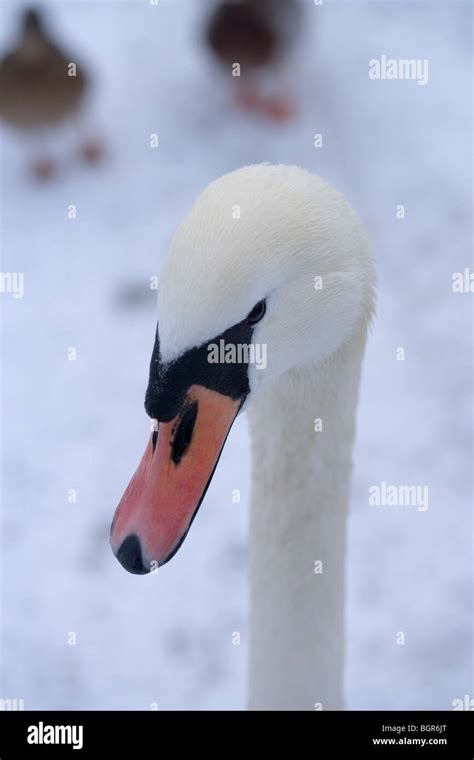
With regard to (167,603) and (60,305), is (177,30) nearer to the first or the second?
(60,305)

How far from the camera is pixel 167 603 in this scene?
3.77 metres

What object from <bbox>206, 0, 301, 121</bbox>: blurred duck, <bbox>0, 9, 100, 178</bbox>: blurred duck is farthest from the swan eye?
<bbox>206, 0, 301, 121</bbox>: blurred duck

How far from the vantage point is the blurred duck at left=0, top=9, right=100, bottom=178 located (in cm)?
494

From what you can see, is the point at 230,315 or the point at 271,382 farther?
the point at 271,382

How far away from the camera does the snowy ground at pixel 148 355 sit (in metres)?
3.66

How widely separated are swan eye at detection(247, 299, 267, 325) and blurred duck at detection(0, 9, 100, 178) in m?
3.43

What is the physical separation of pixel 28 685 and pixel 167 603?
560 millimetres

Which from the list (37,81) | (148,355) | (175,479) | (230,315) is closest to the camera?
(230,315)

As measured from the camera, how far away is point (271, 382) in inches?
80.7

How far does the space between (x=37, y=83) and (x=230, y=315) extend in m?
3.51

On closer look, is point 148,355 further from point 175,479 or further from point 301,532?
point 175,479
